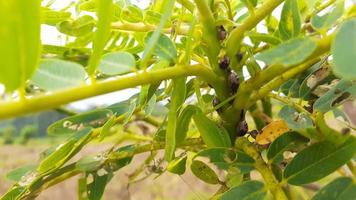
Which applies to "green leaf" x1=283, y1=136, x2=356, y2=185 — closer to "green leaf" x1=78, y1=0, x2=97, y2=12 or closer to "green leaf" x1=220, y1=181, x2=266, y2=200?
"green leaf" x1=220, y1=181, x2=266, y2=200

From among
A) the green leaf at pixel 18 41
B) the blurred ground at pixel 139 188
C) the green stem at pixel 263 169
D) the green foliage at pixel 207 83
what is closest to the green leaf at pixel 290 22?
the green foliage at pixel 207 83

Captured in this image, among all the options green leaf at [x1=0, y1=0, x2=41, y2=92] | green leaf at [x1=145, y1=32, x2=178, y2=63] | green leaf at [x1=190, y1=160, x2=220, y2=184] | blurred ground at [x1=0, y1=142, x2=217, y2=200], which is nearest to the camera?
green leaf at [x1=0, y1=0, x2=41, y2=92]

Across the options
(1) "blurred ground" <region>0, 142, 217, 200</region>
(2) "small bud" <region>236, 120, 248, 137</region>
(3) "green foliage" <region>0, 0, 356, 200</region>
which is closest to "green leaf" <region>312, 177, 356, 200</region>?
(3) "green foliage" <region>0, 0, 356, 200</region>

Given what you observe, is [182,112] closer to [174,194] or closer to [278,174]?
[278,174]

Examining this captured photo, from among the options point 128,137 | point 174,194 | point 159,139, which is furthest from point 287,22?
point 174,194

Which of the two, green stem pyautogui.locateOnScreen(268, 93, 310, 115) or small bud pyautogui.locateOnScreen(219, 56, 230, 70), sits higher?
small bud pyautogui.locateOnScreen(219, 56, 230, 70)

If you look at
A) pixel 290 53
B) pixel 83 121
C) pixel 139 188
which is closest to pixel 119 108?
pixel 83 121
